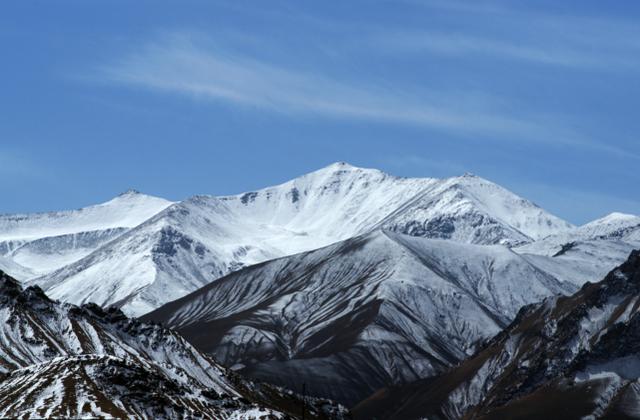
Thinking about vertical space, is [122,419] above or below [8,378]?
below

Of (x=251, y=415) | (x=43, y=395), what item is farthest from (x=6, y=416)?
(x=251, y=415)

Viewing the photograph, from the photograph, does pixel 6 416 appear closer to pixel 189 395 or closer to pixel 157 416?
pixel 157 416

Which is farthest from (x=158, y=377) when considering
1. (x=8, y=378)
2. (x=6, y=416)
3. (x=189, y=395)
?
(x=6, y=416)

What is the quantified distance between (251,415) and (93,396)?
25609mm

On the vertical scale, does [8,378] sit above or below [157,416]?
above

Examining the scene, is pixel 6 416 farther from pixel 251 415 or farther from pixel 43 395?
pixel 251 415

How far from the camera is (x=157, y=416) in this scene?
179 metres

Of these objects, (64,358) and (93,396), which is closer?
(93,396)

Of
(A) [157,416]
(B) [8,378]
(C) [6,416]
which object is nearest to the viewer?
(C) [6,416]

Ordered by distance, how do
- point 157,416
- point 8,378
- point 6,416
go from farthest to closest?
point 8,378
point 157,416
point 6,416

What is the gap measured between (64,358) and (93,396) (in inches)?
517

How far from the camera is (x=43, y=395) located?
173500mm

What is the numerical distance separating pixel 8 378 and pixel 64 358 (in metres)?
9.99

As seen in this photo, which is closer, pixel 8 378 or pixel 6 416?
pixel 6 416
